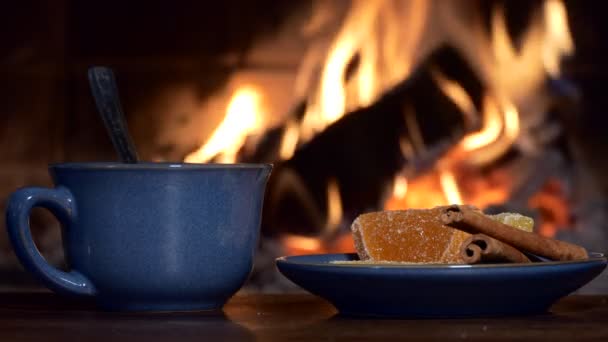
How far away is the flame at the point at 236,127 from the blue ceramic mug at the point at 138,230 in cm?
116

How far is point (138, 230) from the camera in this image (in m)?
0.64

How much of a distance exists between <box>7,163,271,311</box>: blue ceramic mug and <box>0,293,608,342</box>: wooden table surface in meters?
0.02

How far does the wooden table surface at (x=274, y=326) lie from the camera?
0.54 meters

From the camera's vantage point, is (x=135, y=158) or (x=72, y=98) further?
(x=72, y=98)

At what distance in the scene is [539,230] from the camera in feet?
5.86

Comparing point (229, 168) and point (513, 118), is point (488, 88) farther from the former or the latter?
point (229, 168)

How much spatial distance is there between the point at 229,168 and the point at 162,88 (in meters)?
1.20

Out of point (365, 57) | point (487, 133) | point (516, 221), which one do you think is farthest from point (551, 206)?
point (516, 221)

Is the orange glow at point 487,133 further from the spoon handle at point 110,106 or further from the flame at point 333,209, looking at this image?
the spoon handle at point 110,106

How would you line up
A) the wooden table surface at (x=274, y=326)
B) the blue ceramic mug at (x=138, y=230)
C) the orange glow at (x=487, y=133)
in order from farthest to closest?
the orange glow at (x=487, y=133)
the blue ceramic mug at (x=138, y=230)
the wooden table surface at (x=274, y=326)

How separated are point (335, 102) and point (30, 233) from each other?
3.99 ft

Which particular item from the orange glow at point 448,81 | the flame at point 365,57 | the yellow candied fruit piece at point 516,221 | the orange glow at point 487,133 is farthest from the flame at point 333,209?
the yellow candied fruit piece at point 516,221

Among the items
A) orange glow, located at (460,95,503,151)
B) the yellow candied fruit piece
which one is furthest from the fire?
the yellow candied fruit piece

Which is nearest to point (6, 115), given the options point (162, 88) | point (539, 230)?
point (162, 88)
